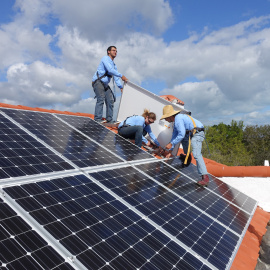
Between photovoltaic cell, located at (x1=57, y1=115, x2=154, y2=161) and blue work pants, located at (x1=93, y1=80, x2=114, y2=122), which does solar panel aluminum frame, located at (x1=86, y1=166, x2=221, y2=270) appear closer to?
photovoltaic cell, located at (x1=57, y1=115, x2=154, y2=161)

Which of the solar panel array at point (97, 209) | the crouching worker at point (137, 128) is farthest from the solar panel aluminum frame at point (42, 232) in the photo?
the crouching worker at point (137, 128)

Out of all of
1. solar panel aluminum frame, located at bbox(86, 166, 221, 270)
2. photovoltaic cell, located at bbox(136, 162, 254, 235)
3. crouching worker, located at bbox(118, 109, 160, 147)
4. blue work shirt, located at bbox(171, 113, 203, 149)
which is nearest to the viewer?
solar panel aluminum frame, located at bbox(86, 166, 221, 270)

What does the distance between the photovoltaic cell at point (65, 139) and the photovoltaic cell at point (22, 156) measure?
373 mm

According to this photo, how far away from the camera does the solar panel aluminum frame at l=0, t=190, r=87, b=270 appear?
2.89 meters

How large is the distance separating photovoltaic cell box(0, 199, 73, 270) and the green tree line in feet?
193

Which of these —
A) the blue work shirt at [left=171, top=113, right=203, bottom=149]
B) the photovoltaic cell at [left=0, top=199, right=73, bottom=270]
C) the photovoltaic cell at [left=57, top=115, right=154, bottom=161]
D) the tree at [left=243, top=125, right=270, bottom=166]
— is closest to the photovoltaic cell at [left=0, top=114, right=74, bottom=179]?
the photovoltaic cell at [left=0, top=199, right=73, bottom=270]

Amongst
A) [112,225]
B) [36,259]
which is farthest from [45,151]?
[36,259]

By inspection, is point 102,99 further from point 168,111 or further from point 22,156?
point 22,156

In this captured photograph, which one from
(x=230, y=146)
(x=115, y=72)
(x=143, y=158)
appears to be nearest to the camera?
(x=143, y=158)

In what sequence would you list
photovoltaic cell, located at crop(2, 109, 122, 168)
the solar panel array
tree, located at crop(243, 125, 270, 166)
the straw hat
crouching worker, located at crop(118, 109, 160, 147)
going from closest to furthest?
the solar panel array < photovoltaic cell, located at crop(2, 109, 122, 168) < the straw hat < crouching worker, located at crop(118, 109, 160, 147) < tree, located at crop(243, 125, 270, 166)

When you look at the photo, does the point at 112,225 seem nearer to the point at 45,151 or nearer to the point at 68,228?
the point at 68,228

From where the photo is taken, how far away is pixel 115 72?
10.1 metres

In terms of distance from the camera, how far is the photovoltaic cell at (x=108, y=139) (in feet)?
24.5

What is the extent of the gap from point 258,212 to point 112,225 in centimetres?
622
